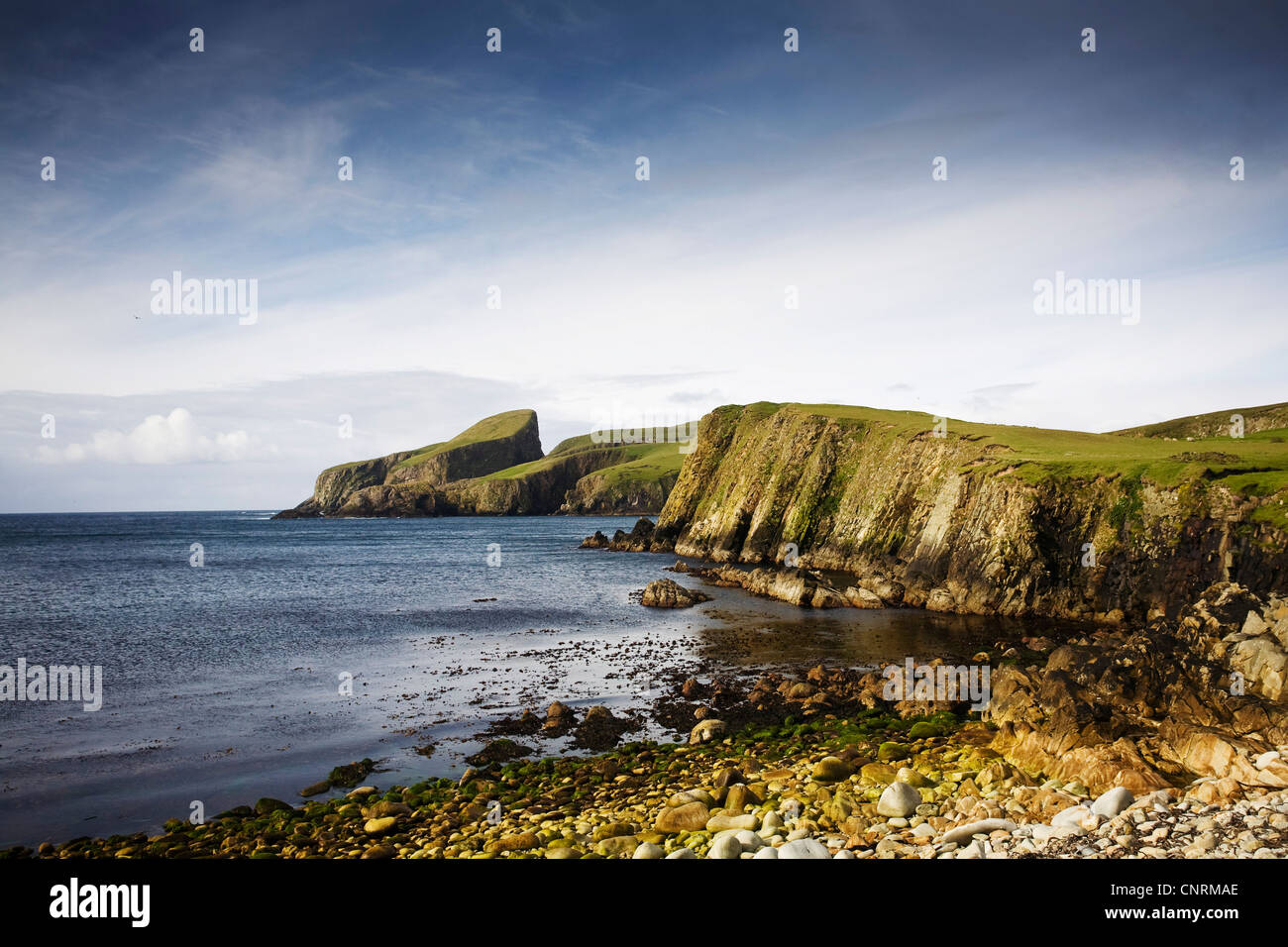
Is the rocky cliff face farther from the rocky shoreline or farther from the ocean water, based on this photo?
the rocky shoreline

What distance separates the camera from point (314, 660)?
121 ft

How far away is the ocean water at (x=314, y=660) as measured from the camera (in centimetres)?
2117

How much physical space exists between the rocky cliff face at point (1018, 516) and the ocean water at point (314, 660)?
659 cm

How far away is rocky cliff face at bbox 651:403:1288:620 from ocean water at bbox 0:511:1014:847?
259 inches

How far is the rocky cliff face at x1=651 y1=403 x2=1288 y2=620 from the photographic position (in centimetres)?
3991

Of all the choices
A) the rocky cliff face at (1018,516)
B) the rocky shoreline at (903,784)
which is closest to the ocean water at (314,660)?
the rocky shoreline at (903,784)

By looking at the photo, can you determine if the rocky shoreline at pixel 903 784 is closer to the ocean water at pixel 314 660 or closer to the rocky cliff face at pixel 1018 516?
the ocean water at pixel 314 660

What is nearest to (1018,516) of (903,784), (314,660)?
(903,784)

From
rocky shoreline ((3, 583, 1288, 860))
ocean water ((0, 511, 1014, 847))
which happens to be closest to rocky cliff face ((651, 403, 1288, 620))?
ocean water ((0, 511, 1014, 847))
